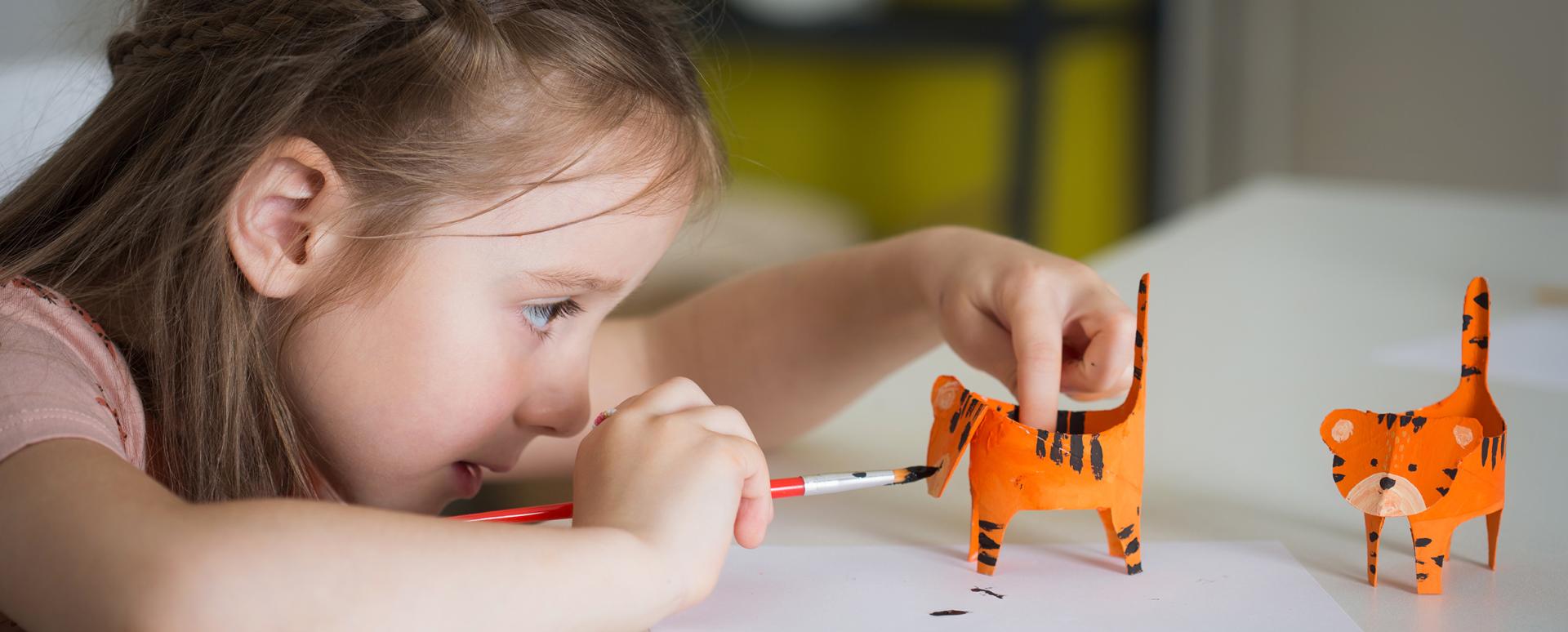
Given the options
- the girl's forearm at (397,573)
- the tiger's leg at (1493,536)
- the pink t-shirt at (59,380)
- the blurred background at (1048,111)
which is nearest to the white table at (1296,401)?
the tiger's leg at (1493,536)

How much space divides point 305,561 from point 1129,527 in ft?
1.29

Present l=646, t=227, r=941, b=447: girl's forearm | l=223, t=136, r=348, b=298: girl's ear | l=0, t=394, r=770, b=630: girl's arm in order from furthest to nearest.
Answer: l=646, t=227, r=941, b=447: girl's forearm
l=223, t=136, r=348, b=298: girl's ear
l=0, t=394, r=770, b=630: girl's arm

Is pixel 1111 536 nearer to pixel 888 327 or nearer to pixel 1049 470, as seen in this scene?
pixel 1049 470

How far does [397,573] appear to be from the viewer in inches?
19.3

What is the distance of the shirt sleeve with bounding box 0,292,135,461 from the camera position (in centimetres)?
55

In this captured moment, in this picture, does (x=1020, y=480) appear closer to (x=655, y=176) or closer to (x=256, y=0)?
(x=655, y=176)

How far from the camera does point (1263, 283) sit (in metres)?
1.38

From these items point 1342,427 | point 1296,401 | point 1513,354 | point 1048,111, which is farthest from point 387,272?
point 1048,111

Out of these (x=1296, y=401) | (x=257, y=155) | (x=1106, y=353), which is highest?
(x=257, y=155)

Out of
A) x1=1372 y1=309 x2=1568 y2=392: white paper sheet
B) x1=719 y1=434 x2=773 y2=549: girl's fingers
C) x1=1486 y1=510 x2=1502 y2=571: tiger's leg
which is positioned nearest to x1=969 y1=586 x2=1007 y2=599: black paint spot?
x1=719 y1=434 x2=773 y2=549: girl's fingers

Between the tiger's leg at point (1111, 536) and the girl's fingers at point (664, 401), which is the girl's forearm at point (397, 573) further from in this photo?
the tiger's leg at point (1111, 536)

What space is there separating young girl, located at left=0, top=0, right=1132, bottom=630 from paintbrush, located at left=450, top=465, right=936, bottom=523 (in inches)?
1.6

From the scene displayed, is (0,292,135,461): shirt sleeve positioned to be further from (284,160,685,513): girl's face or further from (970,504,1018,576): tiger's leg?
(970,504,1018,576): tiger's leg

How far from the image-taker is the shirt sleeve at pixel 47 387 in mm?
554
